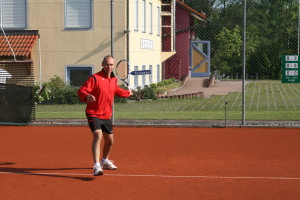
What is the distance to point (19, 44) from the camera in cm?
2714

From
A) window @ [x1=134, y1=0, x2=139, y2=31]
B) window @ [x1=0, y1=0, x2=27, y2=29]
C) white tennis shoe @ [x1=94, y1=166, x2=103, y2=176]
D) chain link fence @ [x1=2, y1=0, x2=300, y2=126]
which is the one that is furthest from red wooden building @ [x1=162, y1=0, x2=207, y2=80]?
white tennis shoe @ [x1=94, y1=166, x2=103, y2=176]

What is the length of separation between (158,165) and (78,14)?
17571mm

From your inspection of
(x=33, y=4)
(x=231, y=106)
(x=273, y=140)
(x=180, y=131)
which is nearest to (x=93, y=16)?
(x=33, y=4)

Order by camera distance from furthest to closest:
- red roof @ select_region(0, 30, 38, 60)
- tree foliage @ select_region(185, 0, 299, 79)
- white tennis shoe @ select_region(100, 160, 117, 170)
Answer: tree foliage @ select_region(185, 0, 299, 79) < red roof @ select_region(0, 30, 38, 60) < white tennis shoe @ select_region(100, 160, 117, 170)

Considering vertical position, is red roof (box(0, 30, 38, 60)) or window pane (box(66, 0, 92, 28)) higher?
window pane (box(66, 0, 92, 28))

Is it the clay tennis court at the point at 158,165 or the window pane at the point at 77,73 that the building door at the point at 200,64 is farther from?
the clay tennis court at the point at 158,165

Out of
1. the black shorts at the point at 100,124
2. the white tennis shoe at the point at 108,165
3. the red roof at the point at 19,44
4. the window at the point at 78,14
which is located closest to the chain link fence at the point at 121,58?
the window at the point at 78,14

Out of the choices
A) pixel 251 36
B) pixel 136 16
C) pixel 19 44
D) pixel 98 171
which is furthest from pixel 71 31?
pixel 251 36

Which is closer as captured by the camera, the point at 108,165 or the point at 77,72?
the point at 108,165

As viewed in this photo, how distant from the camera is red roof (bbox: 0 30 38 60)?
2672 cm

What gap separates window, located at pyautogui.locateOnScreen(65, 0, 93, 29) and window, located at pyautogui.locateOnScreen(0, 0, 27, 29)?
2013mm

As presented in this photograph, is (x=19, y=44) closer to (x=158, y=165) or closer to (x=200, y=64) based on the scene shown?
(x=200, y=64)

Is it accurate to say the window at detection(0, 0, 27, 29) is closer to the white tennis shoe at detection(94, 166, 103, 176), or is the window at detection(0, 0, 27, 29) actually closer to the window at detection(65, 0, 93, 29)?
the window at detection(65, 0, 93, 29)

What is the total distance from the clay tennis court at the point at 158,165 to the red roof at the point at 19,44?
10758 mm
